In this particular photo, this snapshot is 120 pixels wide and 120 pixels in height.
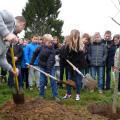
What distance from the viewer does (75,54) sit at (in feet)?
39.2

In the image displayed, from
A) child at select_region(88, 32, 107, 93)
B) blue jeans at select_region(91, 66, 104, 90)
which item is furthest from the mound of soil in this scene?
blue jeans at select_region(91, 66, 104, 90)

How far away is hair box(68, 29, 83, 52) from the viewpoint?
11625mm

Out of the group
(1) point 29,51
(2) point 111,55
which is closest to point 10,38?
(2) point 111,55

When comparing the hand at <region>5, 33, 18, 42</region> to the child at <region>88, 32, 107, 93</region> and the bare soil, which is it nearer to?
the bare soil

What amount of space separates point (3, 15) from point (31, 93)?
6.25m

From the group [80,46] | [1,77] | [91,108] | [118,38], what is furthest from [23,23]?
[1,77]

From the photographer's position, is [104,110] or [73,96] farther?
[73,96]

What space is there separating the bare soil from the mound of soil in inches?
22.6

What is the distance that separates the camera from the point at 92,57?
13703mm

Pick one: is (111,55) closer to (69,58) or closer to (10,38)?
(69,58)

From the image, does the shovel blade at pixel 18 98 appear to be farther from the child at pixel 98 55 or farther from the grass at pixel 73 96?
the child at pixel 98 55

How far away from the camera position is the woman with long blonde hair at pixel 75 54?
11656 mm

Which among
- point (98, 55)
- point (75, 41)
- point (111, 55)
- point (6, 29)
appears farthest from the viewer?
point (111, 55)

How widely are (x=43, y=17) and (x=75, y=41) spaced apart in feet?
148
